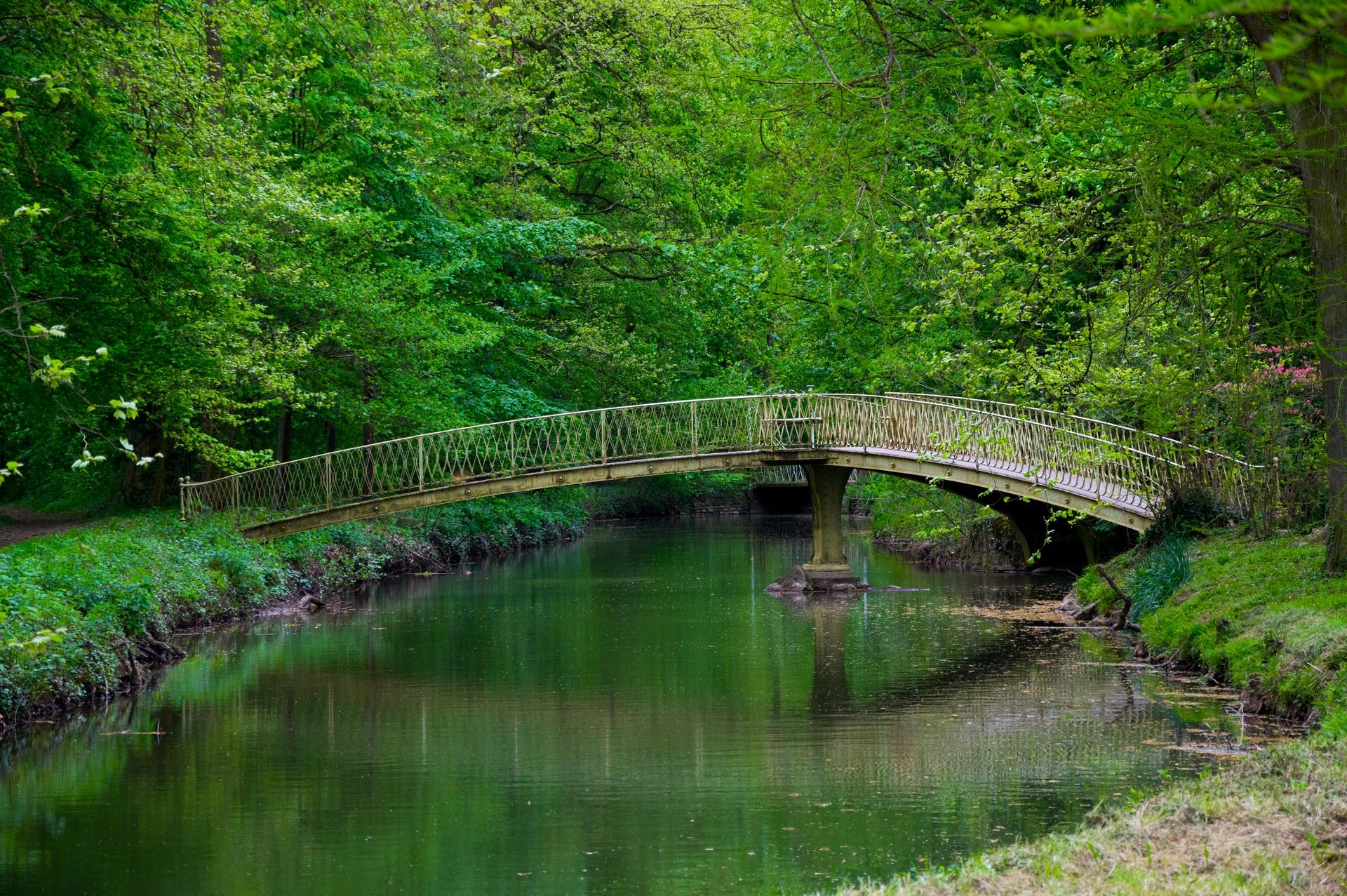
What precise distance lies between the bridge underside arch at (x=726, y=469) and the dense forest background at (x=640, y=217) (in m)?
1.57

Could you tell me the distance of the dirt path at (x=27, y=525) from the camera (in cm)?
2053

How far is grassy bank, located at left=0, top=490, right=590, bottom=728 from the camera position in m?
12.2

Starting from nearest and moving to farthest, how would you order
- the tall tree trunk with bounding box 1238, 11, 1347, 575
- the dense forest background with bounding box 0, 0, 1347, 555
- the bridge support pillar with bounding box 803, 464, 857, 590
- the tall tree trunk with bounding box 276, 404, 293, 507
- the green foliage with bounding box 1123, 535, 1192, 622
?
1. the tall tree trunk with bounding box 1238, 11, 1347, 575
2. the dense forest background with bounding box 0, 0, 1347, 555
3. the green foliage with bounding box 1123, 535, 1192, 622
4. the bridge support pillar with bounding box 803, 464, 857, 590
5. the tall tree trunk with bounding box 276, 404, 293, 507

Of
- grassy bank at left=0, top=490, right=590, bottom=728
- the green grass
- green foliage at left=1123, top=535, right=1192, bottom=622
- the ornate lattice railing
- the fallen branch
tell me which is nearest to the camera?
the green grass

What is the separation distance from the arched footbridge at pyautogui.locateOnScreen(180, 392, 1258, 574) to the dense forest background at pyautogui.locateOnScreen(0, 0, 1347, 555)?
2.88 feet

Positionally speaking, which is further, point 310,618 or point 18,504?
point 18,504

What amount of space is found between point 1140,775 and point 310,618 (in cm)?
1368

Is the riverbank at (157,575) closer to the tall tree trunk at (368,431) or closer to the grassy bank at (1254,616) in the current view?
the tall tree trunk at (368,431)

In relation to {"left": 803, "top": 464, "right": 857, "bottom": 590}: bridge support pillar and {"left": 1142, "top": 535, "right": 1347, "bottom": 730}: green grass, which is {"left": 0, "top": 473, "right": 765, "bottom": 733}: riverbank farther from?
{"left": 1142, "top": 535, "right": 1347, "bottom": 730}: green grass

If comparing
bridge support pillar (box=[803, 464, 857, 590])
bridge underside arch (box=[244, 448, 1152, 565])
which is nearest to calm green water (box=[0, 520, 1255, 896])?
bridge underside arch (box=[244, 448, 1152, 565])

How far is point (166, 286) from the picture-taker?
16734mm

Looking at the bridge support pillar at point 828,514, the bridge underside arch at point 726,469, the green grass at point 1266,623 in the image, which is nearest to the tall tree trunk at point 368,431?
the bridge underside arch at point 726,469

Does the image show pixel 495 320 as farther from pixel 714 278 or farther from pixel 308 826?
pixel 308 826

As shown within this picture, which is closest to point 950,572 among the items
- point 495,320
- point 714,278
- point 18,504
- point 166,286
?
point 714,278
